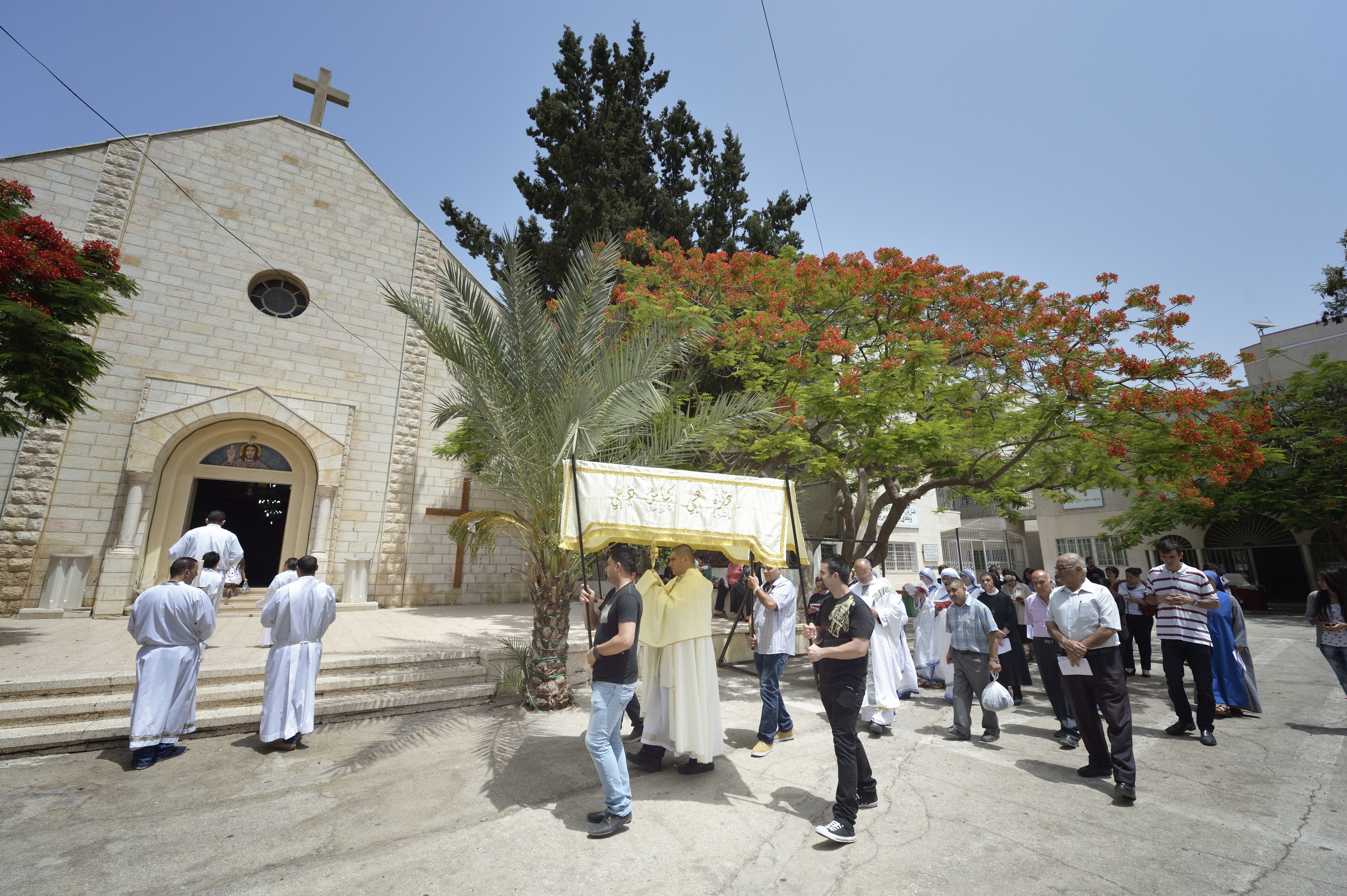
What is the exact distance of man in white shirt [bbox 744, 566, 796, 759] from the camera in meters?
5.51

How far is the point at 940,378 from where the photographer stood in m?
9.54

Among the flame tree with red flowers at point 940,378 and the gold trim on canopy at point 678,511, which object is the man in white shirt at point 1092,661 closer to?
the gold trim on canopy at point 678,511

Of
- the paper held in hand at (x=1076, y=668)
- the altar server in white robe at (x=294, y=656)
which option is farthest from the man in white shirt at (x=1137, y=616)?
the altar server in white robe at (x=294, y=656)

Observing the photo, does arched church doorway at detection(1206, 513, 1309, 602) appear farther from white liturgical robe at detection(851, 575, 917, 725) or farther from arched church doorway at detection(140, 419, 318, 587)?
arched church doorway at detection(140, 419, 318, 587)

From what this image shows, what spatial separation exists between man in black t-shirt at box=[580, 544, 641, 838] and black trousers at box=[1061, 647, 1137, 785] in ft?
11.9

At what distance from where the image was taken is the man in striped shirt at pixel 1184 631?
229 inches

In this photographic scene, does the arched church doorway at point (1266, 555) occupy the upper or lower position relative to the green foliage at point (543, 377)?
lower

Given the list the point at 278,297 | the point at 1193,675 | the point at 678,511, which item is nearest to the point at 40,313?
the point at 278,297

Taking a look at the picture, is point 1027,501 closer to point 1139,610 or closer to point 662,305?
point 1139,610

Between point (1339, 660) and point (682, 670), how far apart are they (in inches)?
279

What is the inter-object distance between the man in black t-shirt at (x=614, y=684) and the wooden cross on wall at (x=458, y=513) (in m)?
10.5

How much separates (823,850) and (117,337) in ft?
49.5

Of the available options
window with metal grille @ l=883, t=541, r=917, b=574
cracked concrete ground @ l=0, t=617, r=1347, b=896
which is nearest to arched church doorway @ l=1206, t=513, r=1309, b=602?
window with metal grille @ l=883, t=541, r=917, b=574

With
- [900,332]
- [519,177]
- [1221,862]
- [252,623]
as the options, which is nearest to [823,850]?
[1221,862]
